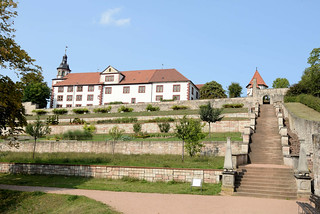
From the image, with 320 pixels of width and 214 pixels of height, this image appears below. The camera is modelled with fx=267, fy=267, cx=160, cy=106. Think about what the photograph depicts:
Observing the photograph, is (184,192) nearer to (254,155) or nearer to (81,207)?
(81,207)

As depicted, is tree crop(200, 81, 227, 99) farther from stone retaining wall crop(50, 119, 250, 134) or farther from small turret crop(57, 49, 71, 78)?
small turret crop(57, 49, 71, 78)

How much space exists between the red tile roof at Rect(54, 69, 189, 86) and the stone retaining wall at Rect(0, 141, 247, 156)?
3201 centimetres

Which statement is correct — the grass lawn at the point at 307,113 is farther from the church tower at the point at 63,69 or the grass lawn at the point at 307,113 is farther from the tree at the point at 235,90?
the church tower at the point at 63,69

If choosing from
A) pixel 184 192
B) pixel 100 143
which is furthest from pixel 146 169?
pixel 100 143

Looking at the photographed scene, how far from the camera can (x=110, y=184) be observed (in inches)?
638

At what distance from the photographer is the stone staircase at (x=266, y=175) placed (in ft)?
43.1

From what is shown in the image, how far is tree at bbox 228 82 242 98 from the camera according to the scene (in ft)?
219

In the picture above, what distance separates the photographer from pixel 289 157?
16.5 m

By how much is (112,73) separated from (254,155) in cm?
4756

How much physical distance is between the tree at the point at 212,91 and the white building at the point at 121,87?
2.06 meters

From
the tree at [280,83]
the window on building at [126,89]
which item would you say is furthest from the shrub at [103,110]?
the tree at [280,83]

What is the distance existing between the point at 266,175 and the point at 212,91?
4621 cm

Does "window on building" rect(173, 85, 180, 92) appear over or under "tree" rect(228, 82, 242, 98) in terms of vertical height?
under

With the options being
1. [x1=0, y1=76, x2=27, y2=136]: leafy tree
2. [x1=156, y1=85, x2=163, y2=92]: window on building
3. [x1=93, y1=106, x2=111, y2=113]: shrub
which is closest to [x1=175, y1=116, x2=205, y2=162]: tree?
→ [x1=0, y1=76, x2=27, y2=136]: leafy tree
